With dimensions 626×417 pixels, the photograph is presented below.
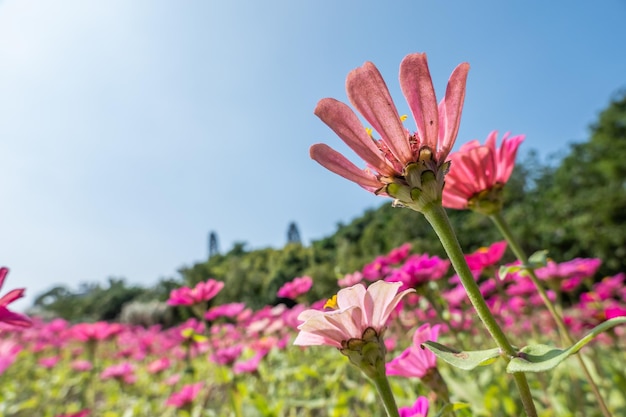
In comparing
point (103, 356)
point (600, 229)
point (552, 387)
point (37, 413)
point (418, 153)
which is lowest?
point (552, 387)

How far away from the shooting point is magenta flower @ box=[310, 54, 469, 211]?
0.46 metres

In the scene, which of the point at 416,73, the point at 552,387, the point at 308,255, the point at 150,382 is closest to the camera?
the point at 416,73

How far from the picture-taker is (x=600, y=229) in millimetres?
12281

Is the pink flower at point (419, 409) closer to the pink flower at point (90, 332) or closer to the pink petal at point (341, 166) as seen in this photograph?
the pink petal at point (341, 166)

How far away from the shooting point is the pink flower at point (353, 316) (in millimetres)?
523

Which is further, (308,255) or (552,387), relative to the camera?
(308,255)

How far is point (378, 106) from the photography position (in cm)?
48

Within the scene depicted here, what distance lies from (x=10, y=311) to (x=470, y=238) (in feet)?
56.6

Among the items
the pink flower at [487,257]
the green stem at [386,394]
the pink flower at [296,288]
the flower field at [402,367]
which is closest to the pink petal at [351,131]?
the flower field at [402,367]

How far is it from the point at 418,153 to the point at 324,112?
126 millimetres

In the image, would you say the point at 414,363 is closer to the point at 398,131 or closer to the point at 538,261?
the point at 538,261

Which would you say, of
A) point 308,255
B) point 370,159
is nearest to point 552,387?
point 370,159

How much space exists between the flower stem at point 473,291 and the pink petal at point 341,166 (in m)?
0.08

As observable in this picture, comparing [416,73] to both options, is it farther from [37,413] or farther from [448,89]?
[37,413]
